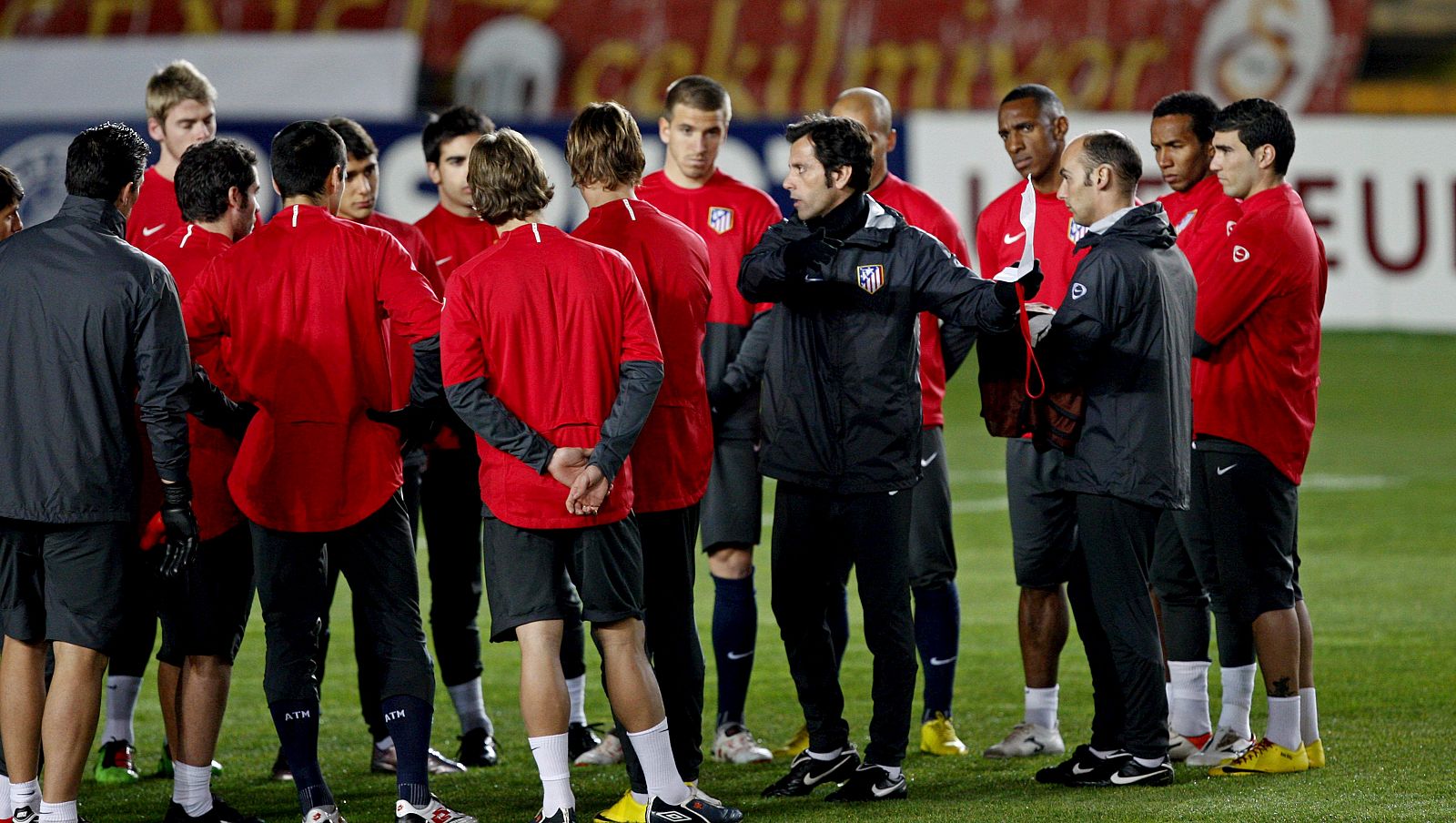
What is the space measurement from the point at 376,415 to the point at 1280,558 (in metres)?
2.73

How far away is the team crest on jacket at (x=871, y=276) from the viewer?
4.90 metres

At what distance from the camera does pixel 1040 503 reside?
18.7ft

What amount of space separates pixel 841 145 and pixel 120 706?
2972 millimetres

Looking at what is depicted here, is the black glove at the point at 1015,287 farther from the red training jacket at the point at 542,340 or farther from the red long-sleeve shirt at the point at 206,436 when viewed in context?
the red long-sleeve shirt at the point at 206,436

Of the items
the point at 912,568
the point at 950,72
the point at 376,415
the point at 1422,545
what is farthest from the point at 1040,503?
the point at 950,72

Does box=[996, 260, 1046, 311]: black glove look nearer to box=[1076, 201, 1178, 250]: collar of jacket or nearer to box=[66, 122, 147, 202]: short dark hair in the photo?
box=[1076, 201, 1178, 250]: collar of jacket

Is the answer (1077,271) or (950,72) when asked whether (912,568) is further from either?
(950,72)

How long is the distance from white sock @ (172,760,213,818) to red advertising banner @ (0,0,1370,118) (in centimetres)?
1552

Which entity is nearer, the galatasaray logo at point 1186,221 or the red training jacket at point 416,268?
the red training jacket at point 416,268

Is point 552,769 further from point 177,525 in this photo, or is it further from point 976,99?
point 976,99

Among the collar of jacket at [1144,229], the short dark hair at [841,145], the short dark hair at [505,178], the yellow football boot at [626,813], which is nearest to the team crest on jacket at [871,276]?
the short dark hair at [841,145]

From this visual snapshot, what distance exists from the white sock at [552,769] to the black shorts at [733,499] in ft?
4.46

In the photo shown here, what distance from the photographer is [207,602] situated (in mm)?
4832

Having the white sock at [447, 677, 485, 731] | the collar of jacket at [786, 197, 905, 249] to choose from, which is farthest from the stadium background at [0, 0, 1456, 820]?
the collar of jacket at [786, 197, 905, 249]
